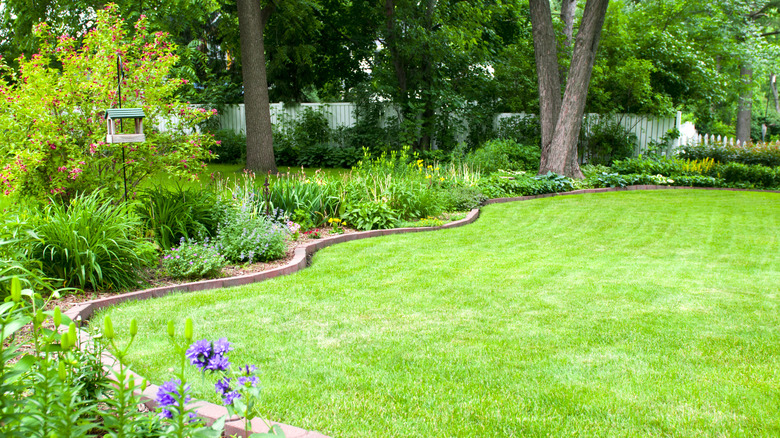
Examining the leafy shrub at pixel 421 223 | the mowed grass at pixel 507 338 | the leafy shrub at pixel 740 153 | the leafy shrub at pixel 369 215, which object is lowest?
the mowed grass at pixel 507 338

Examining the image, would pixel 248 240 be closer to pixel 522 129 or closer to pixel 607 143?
pixel 522 129

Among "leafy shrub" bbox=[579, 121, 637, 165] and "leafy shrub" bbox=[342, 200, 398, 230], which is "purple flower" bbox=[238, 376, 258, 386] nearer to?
"leafy shrub" bbox=[342, 200, 398, 230]

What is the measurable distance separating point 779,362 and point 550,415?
5.49 ft

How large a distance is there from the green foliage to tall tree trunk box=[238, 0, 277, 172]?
6481mm

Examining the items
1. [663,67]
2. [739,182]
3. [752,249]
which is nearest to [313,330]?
[752,249]

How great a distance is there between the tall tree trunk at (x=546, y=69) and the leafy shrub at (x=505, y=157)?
0.89m

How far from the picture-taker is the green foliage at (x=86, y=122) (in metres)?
5.64

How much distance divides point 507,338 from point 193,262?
2943 mm

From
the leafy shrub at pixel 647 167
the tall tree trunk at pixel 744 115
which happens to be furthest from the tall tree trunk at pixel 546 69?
the tall tree trunk at pixel 744 115

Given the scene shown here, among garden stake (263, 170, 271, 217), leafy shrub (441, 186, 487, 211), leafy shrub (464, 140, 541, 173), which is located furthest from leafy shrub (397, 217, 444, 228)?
leafy shrub (464, 140, 541, 173)

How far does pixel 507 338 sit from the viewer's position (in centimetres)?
384

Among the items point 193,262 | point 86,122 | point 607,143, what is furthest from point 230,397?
point 607,143

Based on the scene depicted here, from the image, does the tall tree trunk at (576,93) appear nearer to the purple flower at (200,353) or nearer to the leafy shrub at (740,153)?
the leafy shrub at (740,153)

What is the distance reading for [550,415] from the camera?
281cm
